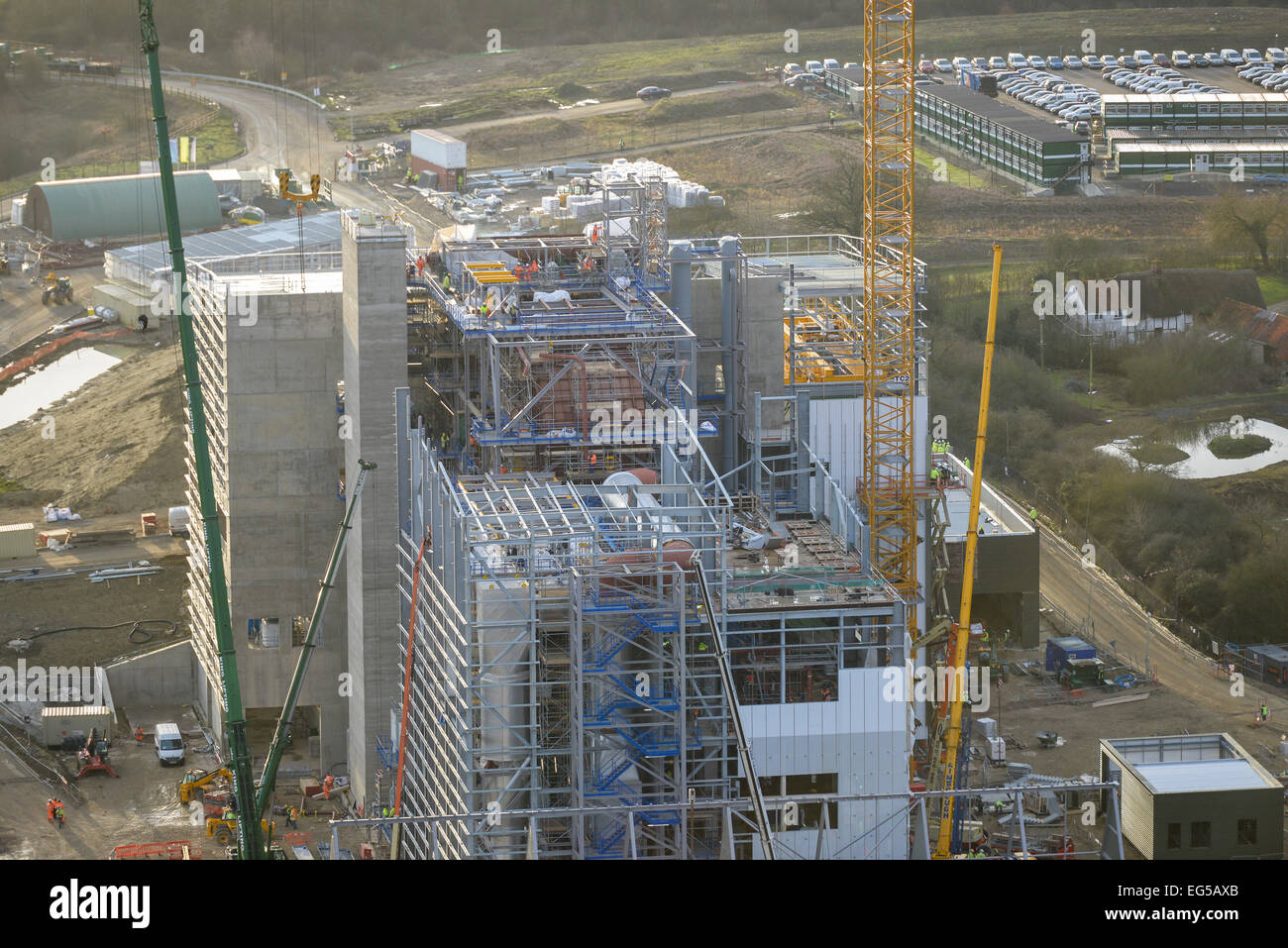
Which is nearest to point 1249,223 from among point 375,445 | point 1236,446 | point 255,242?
point 1236,446

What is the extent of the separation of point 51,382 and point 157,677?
44590 millimetres

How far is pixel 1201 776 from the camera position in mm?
48750

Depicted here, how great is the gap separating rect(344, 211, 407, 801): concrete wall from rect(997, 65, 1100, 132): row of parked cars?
103709mm

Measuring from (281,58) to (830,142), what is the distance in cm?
4769

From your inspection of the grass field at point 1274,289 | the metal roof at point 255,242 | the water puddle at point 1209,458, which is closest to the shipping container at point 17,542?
the metal roof at point 255,242

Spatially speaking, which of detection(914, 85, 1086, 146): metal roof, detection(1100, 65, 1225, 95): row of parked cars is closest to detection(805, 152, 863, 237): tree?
detection(914, 85, 1086, 146): metal roof

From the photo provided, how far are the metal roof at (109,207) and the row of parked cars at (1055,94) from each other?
64813 millimetres

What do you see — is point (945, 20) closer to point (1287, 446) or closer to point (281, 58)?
point (281, 58)

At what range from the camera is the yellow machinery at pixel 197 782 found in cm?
5150

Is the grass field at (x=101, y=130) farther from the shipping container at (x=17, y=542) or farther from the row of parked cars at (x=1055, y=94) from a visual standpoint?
the shipping container at (x=17, y=542)

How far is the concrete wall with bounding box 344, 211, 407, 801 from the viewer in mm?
48719

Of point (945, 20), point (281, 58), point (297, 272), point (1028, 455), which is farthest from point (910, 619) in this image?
point (945, 20)

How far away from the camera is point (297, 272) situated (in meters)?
56.6

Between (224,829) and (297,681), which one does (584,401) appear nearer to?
(297,681)
